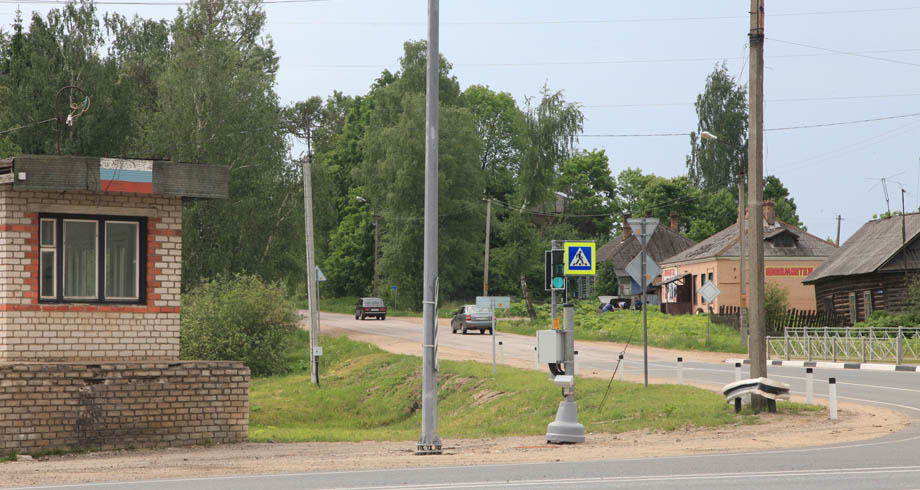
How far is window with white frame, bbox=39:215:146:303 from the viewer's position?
16859 millimetres

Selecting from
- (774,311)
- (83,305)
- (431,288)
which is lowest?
(774,311)

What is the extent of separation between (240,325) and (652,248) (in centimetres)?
5629

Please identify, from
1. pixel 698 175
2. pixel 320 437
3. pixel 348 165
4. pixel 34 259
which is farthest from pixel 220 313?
pixel 698 175

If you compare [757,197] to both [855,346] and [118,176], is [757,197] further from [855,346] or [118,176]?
[855,346]

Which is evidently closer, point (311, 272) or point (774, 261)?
point (311, 272)

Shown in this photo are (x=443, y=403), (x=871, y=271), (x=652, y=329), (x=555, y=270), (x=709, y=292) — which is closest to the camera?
(x=555, y=270)

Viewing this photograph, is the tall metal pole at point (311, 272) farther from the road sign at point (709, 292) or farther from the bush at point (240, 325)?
the road sign at point (709, 292)

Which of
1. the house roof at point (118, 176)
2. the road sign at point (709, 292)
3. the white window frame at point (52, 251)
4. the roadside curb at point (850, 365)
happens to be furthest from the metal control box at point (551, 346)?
the road sign at point (709, 292)

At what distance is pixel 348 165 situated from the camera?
91.2m

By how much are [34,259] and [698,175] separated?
84.8 m

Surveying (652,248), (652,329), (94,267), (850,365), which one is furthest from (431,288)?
(652,248)

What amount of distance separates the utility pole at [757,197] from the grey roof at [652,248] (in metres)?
67.6

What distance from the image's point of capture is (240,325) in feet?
125

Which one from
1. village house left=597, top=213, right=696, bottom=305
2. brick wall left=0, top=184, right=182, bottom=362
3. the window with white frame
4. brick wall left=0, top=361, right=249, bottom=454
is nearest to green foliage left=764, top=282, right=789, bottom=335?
brick wall left=0, top=361, right=249, bottom=454
